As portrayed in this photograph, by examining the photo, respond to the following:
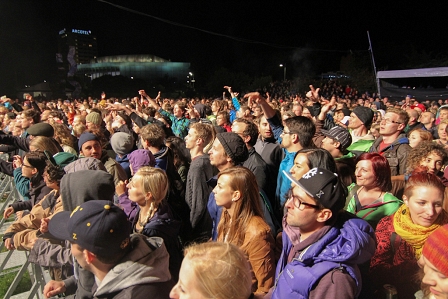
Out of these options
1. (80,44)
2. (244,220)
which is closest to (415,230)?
(244,220)

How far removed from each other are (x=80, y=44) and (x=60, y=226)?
75.1m

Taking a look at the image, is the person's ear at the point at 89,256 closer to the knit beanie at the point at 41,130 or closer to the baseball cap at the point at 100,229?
Result: the baseball cap at the point at 100,229

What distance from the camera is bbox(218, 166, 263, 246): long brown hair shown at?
2693mm

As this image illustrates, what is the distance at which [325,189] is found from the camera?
198 centimetres

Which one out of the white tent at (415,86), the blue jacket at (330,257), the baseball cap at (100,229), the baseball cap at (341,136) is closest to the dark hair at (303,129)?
the baseball cap at (341,136)

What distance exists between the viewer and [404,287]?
2.30 meters

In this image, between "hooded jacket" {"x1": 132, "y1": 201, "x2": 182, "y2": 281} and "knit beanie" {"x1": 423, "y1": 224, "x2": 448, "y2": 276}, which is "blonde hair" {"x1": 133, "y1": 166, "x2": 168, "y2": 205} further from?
"knit beanie" {"x1": 423, "y1": 224, "x2": 448, "y2": 276}

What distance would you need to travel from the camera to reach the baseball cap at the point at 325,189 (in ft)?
6.42

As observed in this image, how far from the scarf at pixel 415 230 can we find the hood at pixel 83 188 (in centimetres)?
238

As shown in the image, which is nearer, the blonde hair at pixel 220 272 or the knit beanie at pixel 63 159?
the blonde hair at pixel 220 272

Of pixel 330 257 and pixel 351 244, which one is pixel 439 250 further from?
pixel 330 257


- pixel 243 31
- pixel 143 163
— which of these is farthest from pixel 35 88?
pixel 143 163

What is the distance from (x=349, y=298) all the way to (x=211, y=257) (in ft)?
2.45

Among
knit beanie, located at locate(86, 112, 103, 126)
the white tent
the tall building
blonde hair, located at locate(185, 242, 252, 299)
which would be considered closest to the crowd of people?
blonde hair, located at locate(185, 242, 252, 299)
